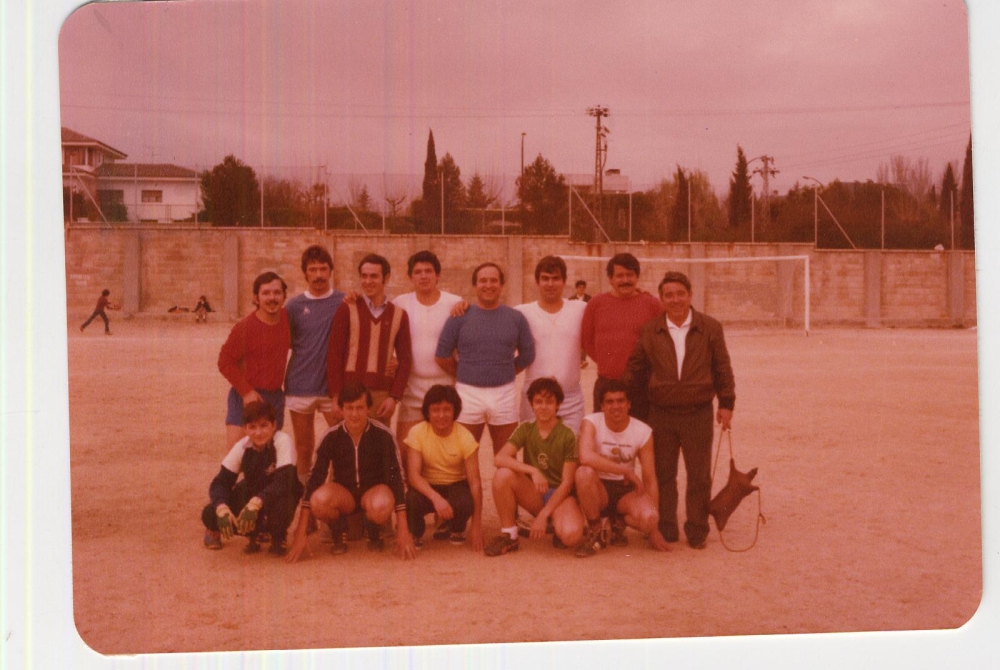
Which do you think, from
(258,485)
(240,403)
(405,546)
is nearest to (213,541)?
(258,485)

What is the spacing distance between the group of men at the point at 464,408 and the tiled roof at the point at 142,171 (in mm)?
594

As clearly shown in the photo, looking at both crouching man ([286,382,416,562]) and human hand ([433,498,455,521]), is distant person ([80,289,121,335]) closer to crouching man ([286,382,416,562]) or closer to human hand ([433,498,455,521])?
crouching man ([286,382,416,562])

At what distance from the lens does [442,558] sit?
3502 mm

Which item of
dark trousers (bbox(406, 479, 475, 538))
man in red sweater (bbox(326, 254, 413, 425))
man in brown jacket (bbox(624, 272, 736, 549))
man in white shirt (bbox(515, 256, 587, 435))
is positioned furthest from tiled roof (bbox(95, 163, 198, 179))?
man in brown jacket (bbox(624, 272, 736, 549))

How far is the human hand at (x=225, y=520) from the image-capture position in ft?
11.3

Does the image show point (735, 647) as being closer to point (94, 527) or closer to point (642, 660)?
point (642, 660)

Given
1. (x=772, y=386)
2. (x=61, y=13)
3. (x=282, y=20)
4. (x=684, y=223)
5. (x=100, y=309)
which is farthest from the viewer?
(x=772, y=386)

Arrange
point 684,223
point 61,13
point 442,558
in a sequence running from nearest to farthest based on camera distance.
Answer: point 61,13, point 442,558, point 684,223

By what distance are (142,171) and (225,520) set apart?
5.12 feet

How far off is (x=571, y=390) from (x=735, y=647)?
1285 mm

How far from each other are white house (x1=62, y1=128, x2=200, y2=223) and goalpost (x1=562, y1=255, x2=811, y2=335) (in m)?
2.26

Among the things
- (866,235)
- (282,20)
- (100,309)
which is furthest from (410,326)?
(866,235)

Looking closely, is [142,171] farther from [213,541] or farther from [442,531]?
[442,531]

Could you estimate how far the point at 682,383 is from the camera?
3.80 metres
